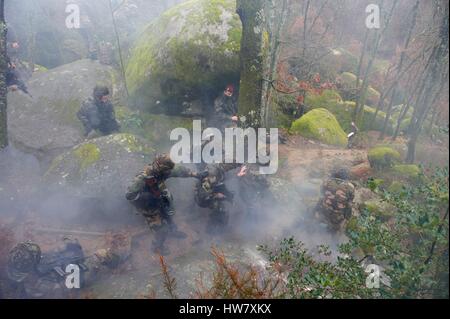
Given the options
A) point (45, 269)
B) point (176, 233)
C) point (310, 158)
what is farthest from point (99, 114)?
A: point (310, 158)

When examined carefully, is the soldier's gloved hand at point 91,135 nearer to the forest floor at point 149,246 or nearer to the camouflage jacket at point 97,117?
Answer: the camouflage jacket at point 97,117

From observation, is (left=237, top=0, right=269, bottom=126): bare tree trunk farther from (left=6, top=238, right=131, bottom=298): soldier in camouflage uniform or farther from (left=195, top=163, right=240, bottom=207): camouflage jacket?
(left=6, top=238, right=131, bottom=298): soldier in camouflage uniform

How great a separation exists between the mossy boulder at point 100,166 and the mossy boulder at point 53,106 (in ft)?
4.58

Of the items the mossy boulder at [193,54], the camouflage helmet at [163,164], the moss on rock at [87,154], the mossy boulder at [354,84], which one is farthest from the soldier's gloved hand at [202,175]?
the mossy boulder at [354,84]

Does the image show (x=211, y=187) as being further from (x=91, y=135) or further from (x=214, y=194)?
(x=91, y=135)

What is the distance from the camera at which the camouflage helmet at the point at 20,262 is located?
17.7 ft

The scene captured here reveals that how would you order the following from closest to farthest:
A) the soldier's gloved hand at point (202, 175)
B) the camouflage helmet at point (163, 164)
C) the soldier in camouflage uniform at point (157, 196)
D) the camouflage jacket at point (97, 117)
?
the camouflage helmet at point (163, 164)
the soldier in camouflage uniform at point (157, 196)
the soldier's gloved hand at point (202, 175)
the camouflage jacket at point (97, 117)

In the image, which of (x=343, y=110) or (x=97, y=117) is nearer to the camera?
(x=97, y=117)

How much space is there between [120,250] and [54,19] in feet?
51.6

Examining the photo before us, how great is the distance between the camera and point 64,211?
770 centimetres

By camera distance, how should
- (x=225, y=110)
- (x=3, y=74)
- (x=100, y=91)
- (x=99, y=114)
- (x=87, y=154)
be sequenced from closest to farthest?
(x=3, y=74), (x=87, y=154), (x=100, y=91), (x=99, y=114), (x=225, y=110)

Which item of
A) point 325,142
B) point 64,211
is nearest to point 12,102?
point 64,211
